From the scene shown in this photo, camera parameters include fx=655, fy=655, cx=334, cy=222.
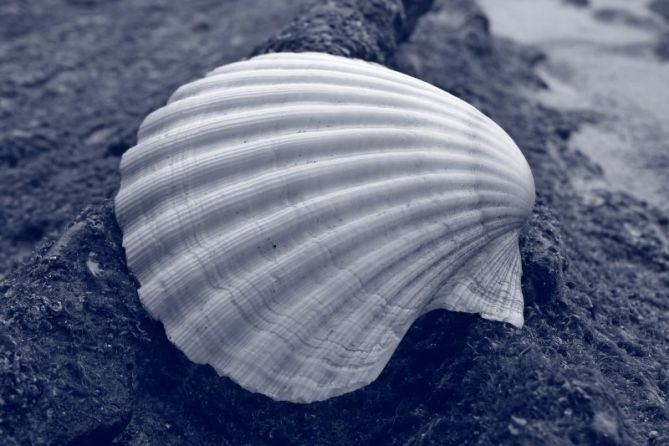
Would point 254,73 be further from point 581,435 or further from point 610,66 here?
point 610,66

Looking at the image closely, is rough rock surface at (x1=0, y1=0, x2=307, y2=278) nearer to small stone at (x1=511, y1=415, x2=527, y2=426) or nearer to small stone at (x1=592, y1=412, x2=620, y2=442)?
small stone at (x1=511, y1=415, x2=527, y2=426)

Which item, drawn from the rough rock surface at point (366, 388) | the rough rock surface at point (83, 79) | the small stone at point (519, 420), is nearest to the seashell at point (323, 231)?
the rough rock surface at point (366, 388)

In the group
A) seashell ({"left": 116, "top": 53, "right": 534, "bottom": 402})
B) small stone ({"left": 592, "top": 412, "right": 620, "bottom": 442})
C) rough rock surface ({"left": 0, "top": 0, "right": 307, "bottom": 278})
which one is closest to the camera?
small stone ({"left": 592, "top": 412, "right": 620, "bottom": 442})

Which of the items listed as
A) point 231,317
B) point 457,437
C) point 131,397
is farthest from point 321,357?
point 131,397

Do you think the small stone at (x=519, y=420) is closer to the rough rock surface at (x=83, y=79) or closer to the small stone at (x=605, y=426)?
the small stone at (x=605, y=426)

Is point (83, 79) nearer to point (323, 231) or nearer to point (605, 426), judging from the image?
point (323, 231)

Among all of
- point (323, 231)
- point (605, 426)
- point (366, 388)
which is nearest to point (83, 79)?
point (323, 231)

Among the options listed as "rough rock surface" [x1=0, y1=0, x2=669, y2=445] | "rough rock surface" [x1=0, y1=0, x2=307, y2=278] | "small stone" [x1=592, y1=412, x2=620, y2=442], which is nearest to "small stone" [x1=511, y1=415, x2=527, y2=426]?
"rough rock surface" [x1=0, y1=0, x2=669, y2=445]
